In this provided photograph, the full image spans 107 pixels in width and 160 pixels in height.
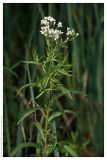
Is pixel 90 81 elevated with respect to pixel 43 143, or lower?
elevated

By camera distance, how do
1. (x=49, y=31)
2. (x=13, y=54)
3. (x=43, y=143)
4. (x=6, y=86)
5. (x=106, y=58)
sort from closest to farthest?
(x=49, y=31) < (x=43, y=143) < (x=6, y=86) < (x=106, y=58) < (x=13, y=54)

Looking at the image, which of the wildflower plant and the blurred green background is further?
the blurred green background

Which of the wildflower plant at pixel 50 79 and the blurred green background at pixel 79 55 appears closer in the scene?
the wildflower plant at pixel 50 79

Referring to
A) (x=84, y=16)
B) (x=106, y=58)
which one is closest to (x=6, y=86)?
(x=106, y=58)

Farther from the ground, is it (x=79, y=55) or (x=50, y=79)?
(x=79, y=55)

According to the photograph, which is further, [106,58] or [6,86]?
[106,58]

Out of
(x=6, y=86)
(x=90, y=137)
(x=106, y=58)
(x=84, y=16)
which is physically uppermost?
(x=84, y=16)

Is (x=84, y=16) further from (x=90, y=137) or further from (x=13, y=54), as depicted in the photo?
(x=90, y=137)

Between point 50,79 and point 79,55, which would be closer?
point 50,79
